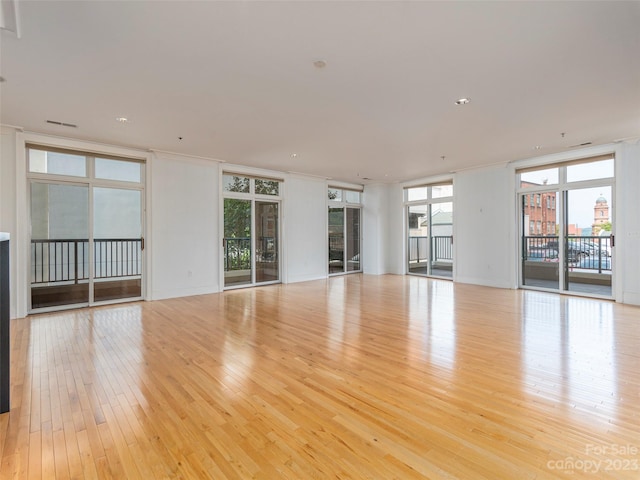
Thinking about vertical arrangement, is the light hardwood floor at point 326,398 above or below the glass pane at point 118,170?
below

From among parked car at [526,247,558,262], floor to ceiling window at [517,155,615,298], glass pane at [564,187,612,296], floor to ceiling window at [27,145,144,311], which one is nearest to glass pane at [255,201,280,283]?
floor to ceiling window at [27,145,144,311]

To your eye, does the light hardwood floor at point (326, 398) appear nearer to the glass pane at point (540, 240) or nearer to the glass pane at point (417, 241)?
the glass pane at point (540, 240)

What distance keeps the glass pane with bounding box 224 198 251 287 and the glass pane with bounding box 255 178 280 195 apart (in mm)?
428

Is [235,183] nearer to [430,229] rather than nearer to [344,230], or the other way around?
[344,230]

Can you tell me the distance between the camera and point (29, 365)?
9.82ft

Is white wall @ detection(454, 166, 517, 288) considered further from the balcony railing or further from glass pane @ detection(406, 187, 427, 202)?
glass pane @ detection(406, 187, 427, 202)

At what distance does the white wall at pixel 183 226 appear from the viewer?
596 centimetres

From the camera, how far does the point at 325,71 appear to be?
303 centimetres

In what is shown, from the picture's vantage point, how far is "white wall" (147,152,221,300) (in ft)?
19.5

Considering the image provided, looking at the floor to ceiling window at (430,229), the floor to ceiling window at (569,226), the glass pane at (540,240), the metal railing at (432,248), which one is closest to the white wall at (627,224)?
the floor to ceiling window at (569,226)

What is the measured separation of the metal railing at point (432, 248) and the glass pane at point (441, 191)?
112 centimetres

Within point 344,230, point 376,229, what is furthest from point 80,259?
point 376,229

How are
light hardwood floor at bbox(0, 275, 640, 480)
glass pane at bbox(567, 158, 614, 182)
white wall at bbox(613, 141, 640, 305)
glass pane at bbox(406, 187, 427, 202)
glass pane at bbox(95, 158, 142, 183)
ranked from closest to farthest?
light hardwood floor at bbox(0, 275, 640, 480), white wall at bbox(613, 141, 640, 305), glass pane at bbox(95, 158, 142, 183), glass pane at bbox(567, 158, 614, 182), glass pane at bbox(406, 187, 427, 202)

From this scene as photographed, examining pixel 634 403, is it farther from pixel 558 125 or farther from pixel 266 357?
pixel 558 125
